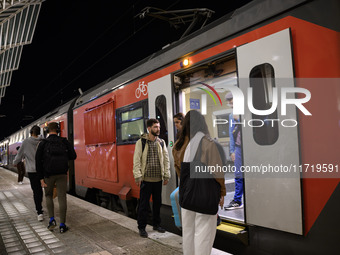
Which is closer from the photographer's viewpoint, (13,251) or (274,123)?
(274,123)

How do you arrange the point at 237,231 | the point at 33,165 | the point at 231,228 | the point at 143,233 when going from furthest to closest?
the point at 33,165, the point at 143,233, the point at 231,228, the point at 237,231

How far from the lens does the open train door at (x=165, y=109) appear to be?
4.50 m

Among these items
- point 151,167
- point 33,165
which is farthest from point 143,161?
point 33,165

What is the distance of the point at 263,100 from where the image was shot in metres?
3.07

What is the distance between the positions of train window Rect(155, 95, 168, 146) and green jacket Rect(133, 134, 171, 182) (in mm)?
365

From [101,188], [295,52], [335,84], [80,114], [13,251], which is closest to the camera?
[335,84]

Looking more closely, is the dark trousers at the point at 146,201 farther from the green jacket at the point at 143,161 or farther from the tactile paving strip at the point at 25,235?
the tactile paving strip at the point at 25,235

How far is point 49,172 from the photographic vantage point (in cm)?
463

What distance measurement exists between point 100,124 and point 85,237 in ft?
10.5

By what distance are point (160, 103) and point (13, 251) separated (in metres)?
2.96

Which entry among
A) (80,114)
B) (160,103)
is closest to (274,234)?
(160,103)

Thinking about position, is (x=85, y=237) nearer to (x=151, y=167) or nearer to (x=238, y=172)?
(x=151, y=167)

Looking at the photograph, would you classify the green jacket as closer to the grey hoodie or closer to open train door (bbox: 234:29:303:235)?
open train door (bbox: 234:29:303:235)

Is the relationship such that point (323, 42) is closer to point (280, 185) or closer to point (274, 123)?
point (274, 123)
